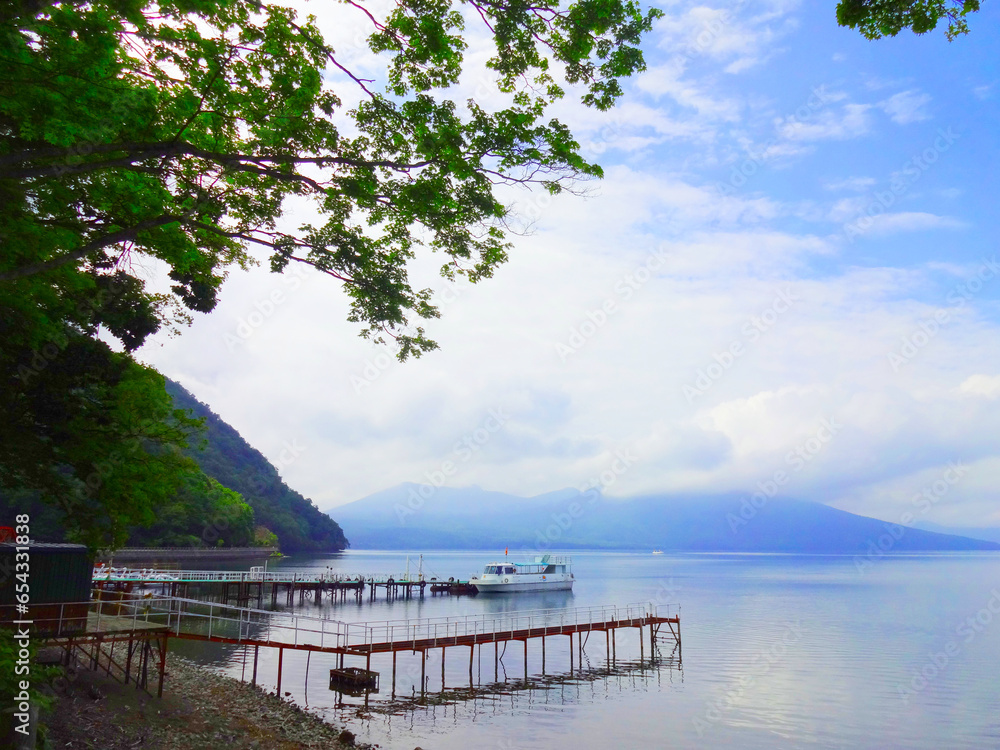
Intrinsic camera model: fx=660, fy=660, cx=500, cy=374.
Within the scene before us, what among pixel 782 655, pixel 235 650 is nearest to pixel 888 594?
pixel 782 655

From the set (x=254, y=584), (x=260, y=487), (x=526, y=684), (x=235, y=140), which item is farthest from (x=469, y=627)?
(x=260, y=487)

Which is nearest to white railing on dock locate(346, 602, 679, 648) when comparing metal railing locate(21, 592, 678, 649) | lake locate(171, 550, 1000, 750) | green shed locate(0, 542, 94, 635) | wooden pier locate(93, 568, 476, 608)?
metal railing locate(21, 592, 678, 649)

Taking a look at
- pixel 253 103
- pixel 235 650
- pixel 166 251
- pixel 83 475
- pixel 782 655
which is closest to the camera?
pixel 253 103

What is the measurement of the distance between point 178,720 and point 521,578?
61.9 m

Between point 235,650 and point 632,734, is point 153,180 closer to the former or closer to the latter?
point 632,734

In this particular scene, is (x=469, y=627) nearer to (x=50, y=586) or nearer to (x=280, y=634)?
(x=280, y=634)

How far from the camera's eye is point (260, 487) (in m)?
138

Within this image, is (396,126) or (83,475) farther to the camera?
(83,475)

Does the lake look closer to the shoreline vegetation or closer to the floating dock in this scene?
the floating dock

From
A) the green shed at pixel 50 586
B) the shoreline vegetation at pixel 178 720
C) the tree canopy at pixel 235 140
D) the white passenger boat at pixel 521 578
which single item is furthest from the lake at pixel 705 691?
the white passenger boat at pixel 521 578

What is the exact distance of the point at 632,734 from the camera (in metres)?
21.9

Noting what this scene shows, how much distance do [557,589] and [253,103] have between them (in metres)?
77.5

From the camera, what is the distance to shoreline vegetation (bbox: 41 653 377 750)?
1463cm

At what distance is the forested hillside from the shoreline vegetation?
10340 cm
